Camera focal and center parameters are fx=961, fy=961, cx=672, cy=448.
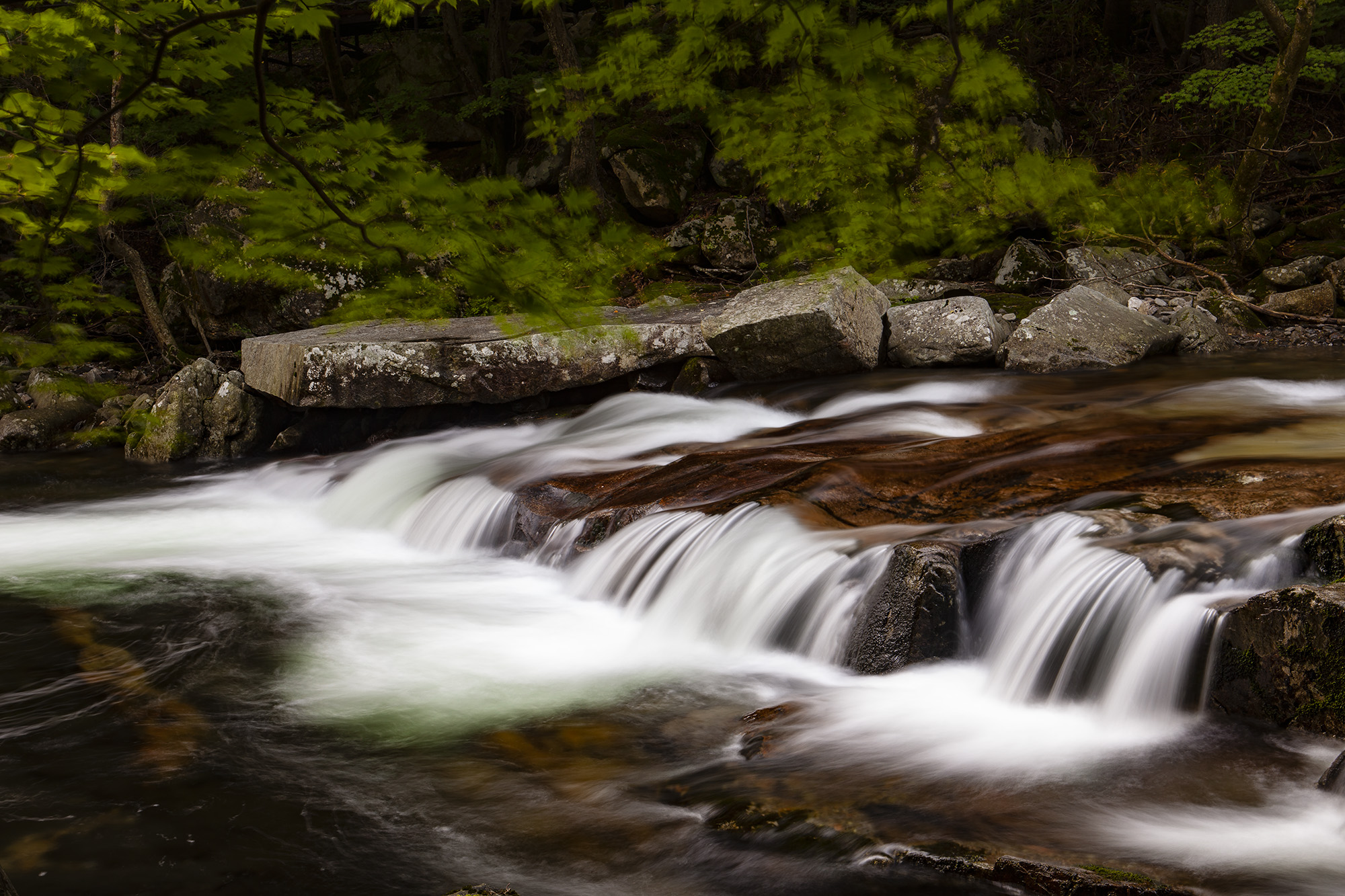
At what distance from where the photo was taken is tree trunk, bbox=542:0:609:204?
45.8 feet

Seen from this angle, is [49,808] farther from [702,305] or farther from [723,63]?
A: [702,305]

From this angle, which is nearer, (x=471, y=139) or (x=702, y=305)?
(x=702, y=305)

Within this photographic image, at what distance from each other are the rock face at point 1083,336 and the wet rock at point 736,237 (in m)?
5.48

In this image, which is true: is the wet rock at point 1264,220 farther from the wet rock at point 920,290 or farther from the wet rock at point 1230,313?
the wet rock at point 920,290

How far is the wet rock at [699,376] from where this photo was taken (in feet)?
33.7

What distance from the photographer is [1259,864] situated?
271 cm

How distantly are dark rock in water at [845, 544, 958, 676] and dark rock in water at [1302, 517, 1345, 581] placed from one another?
1.37 metres

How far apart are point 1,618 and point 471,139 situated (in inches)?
635

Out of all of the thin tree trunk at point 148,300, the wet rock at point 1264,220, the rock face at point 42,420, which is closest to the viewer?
the rock face at point 42,420

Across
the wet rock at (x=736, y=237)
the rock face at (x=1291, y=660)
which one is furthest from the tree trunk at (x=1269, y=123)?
the rock face at (x=1291, y=660)

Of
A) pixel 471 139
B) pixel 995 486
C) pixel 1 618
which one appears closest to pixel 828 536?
pixel 995 486

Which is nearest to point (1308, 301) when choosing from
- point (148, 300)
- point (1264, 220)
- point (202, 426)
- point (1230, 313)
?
point (1230, 313)

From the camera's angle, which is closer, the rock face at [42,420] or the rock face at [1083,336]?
the rock face at [1083,336]

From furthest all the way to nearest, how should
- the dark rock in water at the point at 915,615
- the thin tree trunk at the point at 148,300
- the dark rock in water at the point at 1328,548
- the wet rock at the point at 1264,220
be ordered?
the wet rock at the point at 1264,220 < the thin tree trunk at the point at 148,300 < the dark rock in water at the point at 915,615 < the dark rock in water at the point at 1328,548
